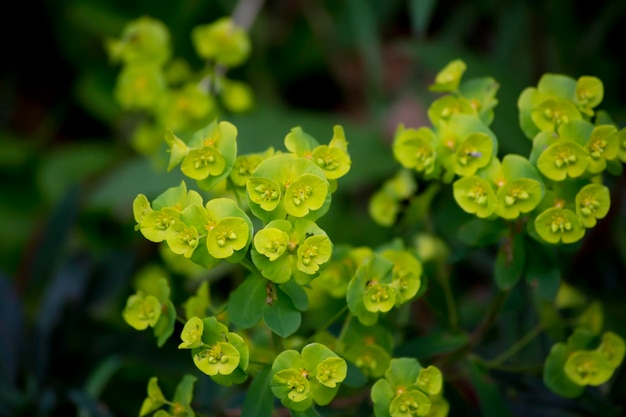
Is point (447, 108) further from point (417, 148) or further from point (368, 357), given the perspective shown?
point (368, 357)

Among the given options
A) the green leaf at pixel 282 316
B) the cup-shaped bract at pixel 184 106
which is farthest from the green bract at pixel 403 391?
the cup-shaped bract at pixel 184 106

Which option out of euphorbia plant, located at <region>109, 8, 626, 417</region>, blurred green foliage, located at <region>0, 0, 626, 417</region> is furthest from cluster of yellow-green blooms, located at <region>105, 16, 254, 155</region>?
euphorbia plant, located at <region>109, 8, 626, 417</region>

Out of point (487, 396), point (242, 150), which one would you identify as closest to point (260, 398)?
point (487, 396)

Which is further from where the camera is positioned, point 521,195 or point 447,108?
point 447,108

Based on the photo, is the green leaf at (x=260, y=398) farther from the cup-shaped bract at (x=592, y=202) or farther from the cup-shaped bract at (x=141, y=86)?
the cup-shaped bract at (x=141, y=86)

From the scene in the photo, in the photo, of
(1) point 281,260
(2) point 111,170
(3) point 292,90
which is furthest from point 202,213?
(3) point 292,90

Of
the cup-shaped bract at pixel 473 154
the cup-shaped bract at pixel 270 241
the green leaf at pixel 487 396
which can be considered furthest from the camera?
the green leaf at pixel 487 396
